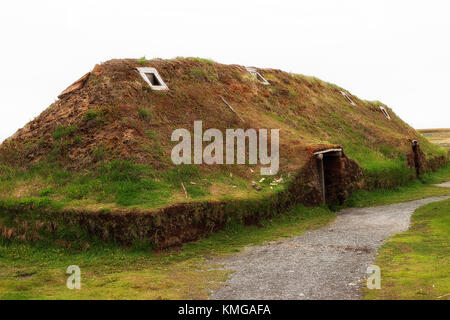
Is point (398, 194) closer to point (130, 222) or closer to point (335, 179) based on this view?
point (335, 179)

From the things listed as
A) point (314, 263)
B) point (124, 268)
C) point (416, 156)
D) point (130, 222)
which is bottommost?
point (124, 268)

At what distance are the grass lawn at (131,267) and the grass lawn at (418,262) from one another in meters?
0.16

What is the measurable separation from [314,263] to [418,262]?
3.02 m

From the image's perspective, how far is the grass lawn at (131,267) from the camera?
1145cm

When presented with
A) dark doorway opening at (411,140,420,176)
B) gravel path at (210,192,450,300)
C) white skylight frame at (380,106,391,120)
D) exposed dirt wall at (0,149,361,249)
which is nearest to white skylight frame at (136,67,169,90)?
exposed dirt wall at (0,149,361,249)

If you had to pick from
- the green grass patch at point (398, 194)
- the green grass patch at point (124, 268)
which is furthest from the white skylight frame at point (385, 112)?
the green grass patch at point (124, 268)

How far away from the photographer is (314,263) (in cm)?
1367

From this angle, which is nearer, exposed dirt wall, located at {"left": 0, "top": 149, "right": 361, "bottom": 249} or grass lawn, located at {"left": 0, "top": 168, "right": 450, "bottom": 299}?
grass lawn, located at {"left": 0, "top": 168, "right": 450, "bottom": 299}

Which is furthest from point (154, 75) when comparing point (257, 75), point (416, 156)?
point (416, 156)

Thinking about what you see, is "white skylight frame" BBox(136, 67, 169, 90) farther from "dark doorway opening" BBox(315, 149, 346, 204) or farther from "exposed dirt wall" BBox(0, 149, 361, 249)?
"dark doorway opening" BBox(315, 149, 346, 204)

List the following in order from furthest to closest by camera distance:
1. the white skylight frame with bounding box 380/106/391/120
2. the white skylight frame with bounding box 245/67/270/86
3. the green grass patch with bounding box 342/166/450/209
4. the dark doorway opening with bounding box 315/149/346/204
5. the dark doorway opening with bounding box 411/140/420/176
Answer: the white skylight frame with bounding box 380/106/391/120
the dark doorway opening with bounding box 411/140/420/176
the white skylight frame with bounding box 245/67/270/86
the green grass patch with bounding box 342/166/450/209
the dark doorway opening with bounding box 315/149/346/204

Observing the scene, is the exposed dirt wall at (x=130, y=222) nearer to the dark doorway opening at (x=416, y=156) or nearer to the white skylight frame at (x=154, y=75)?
the white skylight frame at (x=154, y=75)

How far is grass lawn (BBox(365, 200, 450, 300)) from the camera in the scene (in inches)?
408

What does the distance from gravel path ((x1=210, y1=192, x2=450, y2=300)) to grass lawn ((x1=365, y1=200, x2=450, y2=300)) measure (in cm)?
50
